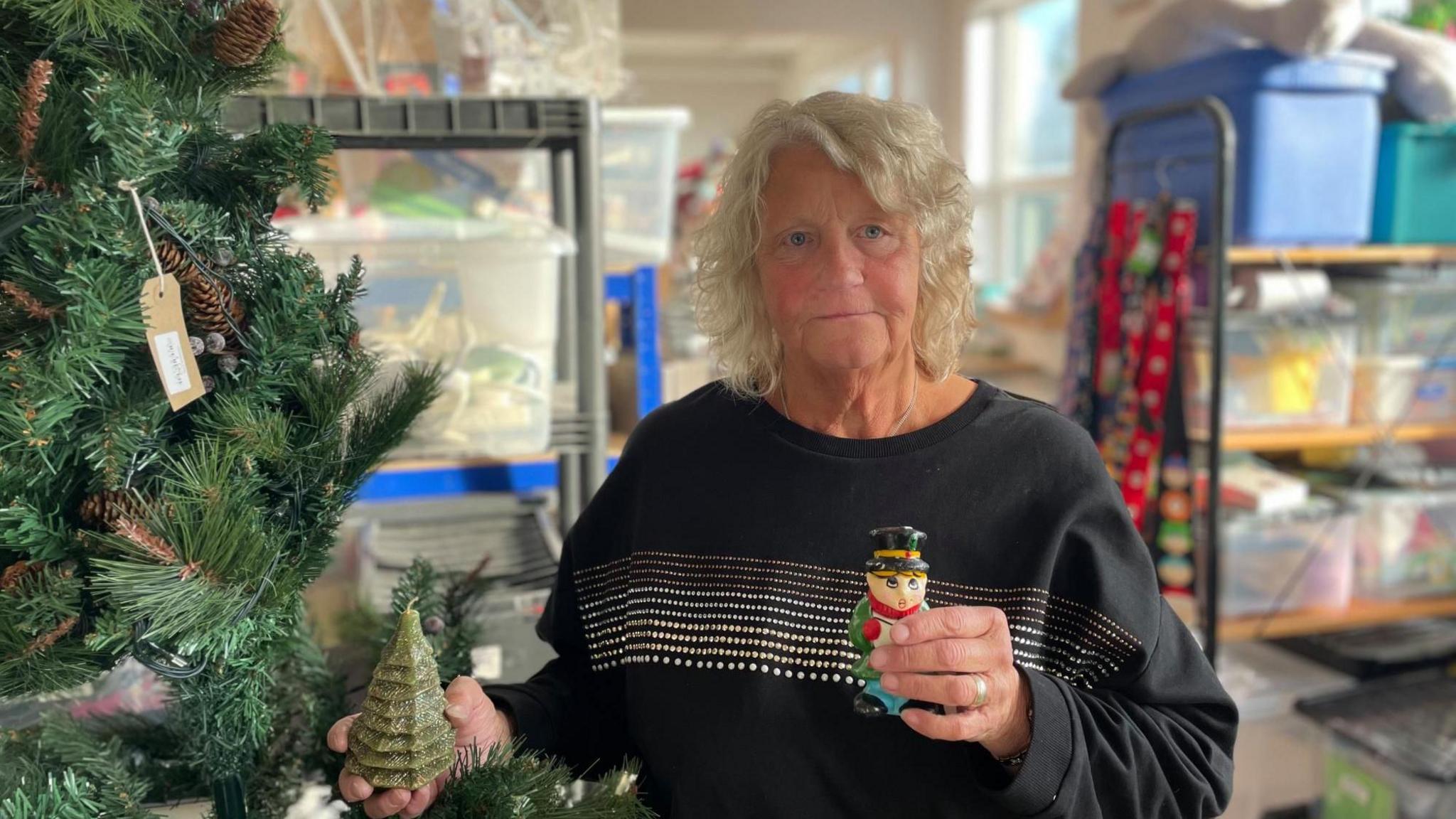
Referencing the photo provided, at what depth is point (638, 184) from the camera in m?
2.06

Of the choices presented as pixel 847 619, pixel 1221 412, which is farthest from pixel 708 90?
pixel 847 619

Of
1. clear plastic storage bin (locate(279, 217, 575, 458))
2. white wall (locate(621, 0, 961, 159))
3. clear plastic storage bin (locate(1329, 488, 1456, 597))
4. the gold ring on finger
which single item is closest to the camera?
the gold ring on finger

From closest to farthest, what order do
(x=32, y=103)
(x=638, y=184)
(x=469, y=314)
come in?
(x=32, y=103) < (x=469, y=314) < (x=638, y=184)

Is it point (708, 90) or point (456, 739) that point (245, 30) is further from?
point (708, 90)

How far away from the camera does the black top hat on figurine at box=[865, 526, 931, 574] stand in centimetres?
71

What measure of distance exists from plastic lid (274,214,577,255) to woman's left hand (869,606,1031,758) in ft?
2.79

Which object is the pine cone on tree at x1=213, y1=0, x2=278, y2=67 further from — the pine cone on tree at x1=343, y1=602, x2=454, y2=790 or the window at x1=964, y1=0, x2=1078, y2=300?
the window at x1=964, y1=0, x2=1078, y2=300

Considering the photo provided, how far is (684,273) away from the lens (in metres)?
3.07

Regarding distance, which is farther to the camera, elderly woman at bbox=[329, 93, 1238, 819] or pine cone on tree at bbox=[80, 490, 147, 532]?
elderly woman at bbox=[329, 93, 1238, 819]

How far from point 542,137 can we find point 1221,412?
162 cm

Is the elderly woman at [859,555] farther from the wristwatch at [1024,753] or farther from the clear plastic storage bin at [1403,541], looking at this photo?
the clear plastic storage bin at [1403,541]

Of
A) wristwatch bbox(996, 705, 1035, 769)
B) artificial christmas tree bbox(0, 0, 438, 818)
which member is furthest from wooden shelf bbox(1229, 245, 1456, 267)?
artificial christmas tree bbox(0, 0, 438, 818)

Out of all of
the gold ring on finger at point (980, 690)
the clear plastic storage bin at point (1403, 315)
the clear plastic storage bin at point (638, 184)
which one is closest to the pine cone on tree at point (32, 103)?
the gold ring on finger at point (980, 690)

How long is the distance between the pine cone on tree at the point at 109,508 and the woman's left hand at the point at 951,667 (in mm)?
476
